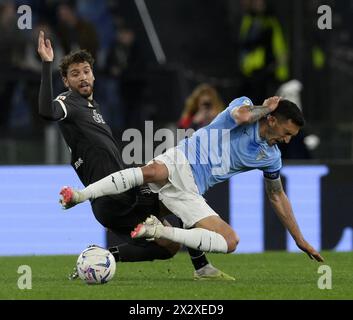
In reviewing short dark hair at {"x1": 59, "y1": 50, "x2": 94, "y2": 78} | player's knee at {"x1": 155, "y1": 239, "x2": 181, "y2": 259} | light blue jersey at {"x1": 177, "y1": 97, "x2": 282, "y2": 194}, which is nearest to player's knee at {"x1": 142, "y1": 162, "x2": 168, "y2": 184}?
light blue jersey at {"x1": 177, "y1": 97, "x2": 282, "y2": 194}

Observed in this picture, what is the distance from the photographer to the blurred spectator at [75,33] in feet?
54.2

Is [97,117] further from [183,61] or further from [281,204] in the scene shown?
[183,61]

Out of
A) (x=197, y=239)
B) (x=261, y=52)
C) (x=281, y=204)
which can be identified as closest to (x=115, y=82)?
(x=261, y=52)

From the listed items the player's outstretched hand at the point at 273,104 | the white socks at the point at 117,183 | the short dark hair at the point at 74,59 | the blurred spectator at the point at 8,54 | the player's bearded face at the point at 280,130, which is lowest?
the white socks at the point at 117,183

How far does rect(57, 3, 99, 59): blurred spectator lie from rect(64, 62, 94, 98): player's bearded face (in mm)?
5568

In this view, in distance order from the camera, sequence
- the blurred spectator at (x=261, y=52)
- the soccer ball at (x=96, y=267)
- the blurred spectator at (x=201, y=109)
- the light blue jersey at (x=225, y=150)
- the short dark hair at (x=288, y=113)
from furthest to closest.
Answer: the blurred spectator at (x=261, y=52) → the blurred spectator at (x=201, y=109) → the light blue jersey at (x=225, y=150) → the short dark hair at (x=288, y=113) → the soccer ball at (x=96, y=267)

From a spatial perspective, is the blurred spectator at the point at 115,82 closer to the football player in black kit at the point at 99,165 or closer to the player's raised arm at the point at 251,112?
the football player in black kit at the point at 99,165

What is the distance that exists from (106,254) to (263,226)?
492cm

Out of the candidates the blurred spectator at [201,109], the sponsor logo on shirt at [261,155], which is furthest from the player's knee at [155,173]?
the blurred spectator at [201,109]

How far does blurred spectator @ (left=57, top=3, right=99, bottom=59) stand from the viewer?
16516 mm

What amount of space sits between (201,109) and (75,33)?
2301mm

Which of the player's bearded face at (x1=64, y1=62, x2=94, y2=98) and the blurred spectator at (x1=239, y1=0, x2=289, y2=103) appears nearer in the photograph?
the player's bearded face at (x1=64, y1=62, x2=94, y2=98)

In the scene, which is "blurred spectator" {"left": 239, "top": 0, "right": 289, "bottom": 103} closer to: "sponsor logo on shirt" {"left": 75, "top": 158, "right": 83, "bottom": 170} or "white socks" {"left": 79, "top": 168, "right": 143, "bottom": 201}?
"sponsor logo on shirt" {"left": 75, "top": 158, "right": 83, "bottom": 170}

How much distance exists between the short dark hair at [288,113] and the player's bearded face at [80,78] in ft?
5.48
